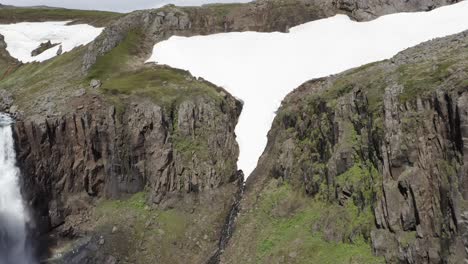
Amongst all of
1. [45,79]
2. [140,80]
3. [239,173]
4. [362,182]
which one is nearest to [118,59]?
[140,80]

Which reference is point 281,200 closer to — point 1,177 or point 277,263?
point 277,263

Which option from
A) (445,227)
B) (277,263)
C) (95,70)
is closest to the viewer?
(445,227)

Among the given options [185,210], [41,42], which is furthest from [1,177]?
[41,42]

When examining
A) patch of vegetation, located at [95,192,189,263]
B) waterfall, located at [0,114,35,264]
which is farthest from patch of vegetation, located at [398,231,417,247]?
waterfall, located at [0,114,35,264]

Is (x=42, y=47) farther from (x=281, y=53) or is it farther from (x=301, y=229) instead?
(x=301, y=229)

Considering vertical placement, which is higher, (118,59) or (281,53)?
(118,59)

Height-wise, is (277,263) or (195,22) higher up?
(195,22)
